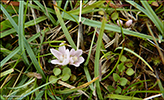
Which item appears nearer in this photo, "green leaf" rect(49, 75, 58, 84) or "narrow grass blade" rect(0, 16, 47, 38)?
"green leaf" rect(49, 75, 58, 84)

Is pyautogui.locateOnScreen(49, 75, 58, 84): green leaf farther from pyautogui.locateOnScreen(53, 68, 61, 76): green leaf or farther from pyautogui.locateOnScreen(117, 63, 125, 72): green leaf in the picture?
pyautogui.locateOnScreen(117, 63, 125, 72): green leaf

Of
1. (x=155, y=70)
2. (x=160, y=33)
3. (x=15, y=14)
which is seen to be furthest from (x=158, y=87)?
(x=15, y=14)

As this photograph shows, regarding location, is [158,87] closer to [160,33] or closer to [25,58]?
[160,33]

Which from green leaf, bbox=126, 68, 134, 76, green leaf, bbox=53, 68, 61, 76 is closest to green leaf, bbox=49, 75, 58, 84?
green leaf, bbox=53, 68, 61, 76

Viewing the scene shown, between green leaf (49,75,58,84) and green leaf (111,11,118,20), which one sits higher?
green leaf (111,11,118,20)

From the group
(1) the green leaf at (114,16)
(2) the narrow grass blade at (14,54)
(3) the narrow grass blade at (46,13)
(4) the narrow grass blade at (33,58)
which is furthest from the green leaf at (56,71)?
(1) the green leaf at (114,16)

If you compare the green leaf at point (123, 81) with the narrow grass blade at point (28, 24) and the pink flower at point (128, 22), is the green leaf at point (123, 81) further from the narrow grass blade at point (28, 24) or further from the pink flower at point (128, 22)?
the narrow grass blade at point (28, 24)

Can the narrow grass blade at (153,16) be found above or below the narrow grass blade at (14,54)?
below

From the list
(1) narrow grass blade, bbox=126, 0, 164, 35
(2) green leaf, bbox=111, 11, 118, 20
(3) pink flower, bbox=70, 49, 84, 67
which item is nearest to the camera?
(3) pink flower, bbox=70, 49, 84, 67

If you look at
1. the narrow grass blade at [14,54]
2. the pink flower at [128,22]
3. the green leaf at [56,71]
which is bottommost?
the green leaf at [56,71]

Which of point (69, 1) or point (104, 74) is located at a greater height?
point (69, 1)

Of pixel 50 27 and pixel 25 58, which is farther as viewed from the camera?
pixel 50 27
